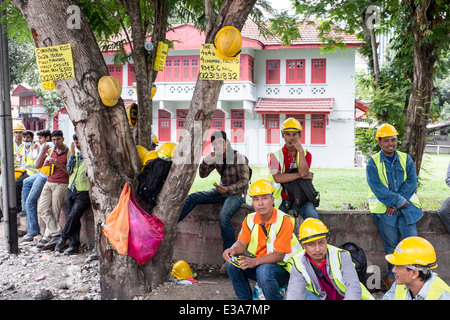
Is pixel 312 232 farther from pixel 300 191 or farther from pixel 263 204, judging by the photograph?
pixel 300 191

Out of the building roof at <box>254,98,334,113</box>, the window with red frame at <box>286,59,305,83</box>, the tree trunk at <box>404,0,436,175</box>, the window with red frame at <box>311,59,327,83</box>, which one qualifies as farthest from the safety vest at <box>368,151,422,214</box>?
the window with red frame at <box>286,59,305,83</box>

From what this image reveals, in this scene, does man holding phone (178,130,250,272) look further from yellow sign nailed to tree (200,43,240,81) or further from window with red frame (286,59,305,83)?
window with red frame (286,59,305,83)

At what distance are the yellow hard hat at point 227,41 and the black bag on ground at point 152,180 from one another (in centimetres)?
136

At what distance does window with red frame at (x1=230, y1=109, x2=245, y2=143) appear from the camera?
67.2ft

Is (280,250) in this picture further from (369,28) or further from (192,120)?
(369,28)

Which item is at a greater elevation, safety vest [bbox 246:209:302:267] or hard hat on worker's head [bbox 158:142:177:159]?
hard hat on worker's head [bbox 158:142:177:159]

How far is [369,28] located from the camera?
809cm

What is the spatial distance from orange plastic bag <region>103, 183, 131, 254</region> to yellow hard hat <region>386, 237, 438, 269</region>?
8.13 ft

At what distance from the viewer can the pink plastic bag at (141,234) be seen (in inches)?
171

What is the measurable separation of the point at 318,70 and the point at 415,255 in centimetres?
1867

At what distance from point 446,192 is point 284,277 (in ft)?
28.1

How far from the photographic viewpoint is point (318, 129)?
2092 cm

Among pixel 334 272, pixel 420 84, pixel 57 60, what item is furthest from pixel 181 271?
pixel 420 84

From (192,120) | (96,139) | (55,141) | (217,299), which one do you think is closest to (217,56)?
(192,120)
